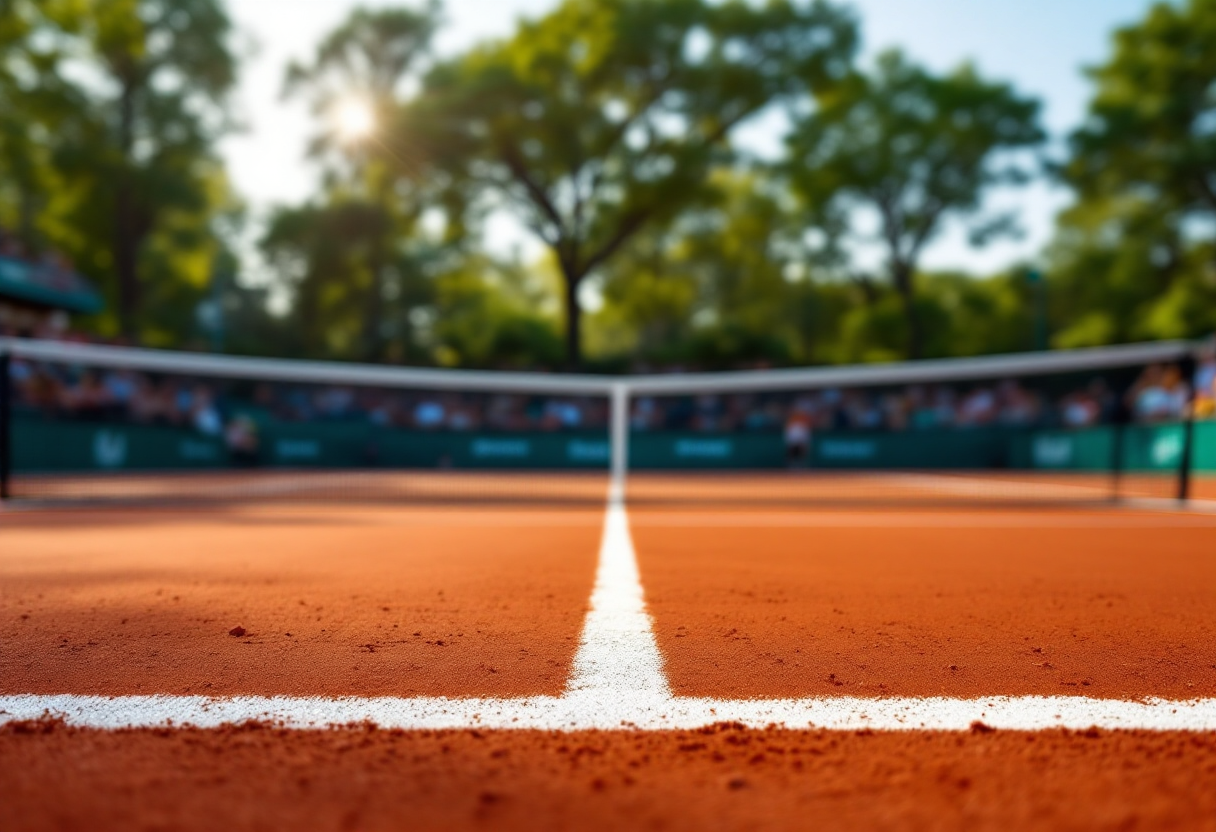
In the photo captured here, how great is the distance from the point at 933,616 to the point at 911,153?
112 feet

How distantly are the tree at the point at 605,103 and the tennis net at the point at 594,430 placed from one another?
5695 mm

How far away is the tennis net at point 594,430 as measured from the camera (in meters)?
15.9

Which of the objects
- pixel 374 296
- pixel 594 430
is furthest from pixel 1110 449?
pixel 374 296

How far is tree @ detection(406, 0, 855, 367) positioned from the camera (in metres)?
24.8

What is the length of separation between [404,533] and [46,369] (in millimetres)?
15112

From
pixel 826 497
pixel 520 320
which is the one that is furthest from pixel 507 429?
pixel 826 497

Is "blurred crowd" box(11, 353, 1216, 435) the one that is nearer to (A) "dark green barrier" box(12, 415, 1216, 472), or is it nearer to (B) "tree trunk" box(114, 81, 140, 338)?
(A) "dark green barrier" box(12, 415, 1216, 472)

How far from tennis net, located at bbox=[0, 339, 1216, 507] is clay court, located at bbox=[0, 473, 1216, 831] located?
1046 centimetres

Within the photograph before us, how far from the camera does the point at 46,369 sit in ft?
56.2

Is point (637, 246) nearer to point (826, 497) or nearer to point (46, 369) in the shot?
point (46, 369)

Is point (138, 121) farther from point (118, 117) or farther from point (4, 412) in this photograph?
point (4, 412)

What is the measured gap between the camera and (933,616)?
120 inches

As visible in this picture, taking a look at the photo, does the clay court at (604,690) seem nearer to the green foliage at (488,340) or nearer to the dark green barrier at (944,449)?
the dark green barrier at (944,449)

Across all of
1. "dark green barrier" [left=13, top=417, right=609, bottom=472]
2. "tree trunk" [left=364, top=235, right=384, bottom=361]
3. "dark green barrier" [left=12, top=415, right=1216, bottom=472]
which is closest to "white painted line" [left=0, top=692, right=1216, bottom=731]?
"dark green barrier" [left=12, top=415, right=1216, bottom=472]
